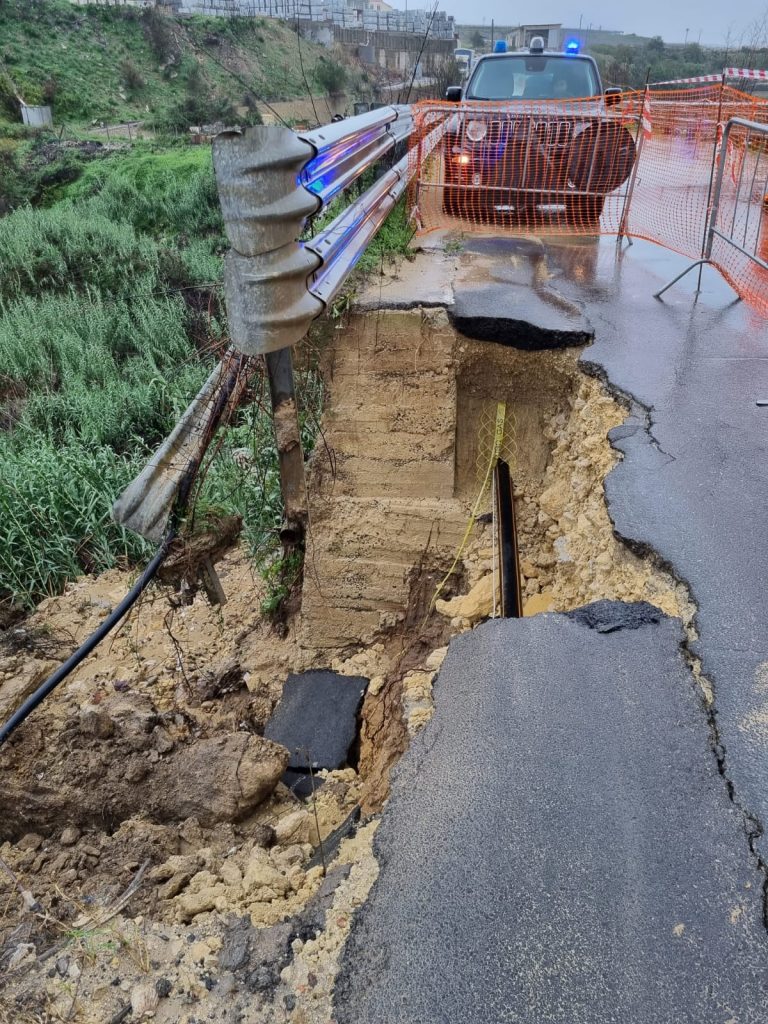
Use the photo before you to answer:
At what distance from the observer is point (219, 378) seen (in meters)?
3.31

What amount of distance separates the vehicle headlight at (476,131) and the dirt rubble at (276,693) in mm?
4149

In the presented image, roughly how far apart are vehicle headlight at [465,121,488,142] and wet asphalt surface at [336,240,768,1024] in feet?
19.8

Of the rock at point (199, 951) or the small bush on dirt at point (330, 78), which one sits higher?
the small bush on dirt at point (330, 78)

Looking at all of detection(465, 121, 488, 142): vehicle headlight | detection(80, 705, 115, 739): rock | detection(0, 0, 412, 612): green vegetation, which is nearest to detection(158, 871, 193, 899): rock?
detection(80, 705, 115, 739): rock

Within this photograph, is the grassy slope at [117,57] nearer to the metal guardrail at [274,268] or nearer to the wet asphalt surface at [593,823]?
the metal guardrail at [274,268]

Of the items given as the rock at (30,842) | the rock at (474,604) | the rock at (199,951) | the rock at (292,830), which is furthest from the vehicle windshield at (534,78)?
the rock at (199,951)

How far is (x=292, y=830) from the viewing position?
3080mm

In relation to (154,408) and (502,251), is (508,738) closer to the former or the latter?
(502,251)

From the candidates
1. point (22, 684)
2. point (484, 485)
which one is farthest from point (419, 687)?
point (22, 684)

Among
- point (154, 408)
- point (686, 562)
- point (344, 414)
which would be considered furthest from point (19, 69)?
point (686, 562)

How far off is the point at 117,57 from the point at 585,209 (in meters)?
41.0

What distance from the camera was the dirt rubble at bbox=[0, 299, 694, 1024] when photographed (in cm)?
209

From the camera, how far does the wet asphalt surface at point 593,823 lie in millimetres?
1647

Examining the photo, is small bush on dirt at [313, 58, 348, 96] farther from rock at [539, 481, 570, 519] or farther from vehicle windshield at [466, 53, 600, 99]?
rock at [539, 481, 570, 519]
